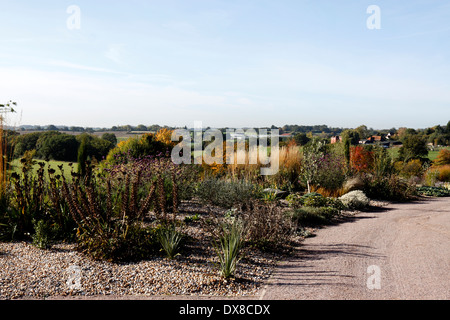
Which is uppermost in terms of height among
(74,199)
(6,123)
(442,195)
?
(6,123)

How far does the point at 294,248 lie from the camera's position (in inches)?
219

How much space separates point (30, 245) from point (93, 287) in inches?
77.0

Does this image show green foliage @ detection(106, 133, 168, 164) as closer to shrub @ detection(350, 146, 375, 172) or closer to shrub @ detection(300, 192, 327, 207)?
shrub @ detection(300, 192, 327, 207)

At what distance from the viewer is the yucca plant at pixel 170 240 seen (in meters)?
4.70

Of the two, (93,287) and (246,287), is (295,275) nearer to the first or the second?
(246,287)

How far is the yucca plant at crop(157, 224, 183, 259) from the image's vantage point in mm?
4703

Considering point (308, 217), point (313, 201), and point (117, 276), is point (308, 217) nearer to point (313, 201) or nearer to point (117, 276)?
point (313, 201)

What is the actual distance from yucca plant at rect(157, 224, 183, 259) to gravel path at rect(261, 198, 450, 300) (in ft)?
4.49

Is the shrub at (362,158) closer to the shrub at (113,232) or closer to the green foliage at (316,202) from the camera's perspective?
the green foliage at (316,202)

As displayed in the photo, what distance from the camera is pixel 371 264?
477cm

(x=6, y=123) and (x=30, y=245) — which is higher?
(x=6, y=123)

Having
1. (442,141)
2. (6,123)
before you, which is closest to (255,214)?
(6,123)

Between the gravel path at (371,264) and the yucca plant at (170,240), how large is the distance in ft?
4.49

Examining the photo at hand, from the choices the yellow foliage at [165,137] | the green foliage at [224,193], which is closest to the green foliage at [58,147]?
the yellow foliage at [165,137]
